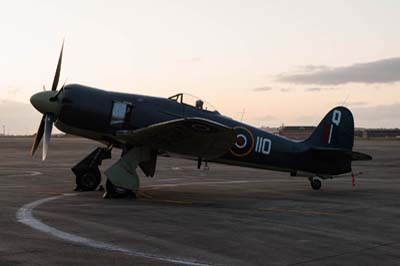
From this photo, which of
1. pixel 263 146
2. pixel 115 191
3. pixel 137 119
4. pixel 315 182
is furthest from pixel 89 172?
pixel 315 182

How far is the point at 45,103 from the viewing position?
1327cm

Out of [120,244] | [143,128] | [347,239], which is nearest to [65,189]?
[143,128]

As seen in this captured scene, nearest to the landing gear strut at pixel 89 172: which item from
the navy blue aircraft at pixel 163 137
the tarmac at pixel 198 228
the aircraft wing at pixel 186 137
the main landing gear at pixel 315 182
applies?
the navy blue aircraft at pixel 163 137

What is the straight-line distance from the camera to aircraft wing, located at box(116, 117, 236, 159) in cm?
1165

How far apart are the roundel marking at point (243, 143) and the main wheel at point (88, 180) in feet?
13.6

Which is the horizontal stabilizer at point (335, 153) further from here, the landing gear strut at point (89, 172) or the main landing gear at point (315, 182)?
the landing gear strut at point (89, 172)

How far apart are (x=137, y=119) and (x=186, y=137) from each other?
174 cm

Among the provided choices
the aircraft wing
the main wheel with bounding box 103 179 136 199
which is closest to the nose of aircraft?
the aircraft wing

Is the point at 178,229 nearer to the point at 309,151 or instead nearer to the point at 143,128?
the point at 143,128

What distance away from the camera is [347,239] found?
7645 mm

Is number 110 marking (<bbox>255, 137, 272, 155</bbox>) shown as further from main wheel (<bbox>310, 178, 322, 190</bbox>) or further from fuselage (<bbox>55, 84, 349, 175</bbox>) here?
main wheel (<bbox>310, 178, 322, 190</bbox>)

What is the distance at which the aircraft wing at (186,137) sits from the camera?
38.2ft

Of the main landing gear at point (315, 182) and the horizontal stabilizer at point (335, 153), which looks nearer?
the horizontal stabilizer at point (335, 153)

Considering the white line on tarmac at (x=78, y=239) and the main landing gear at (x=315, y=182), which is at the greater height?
the main landing gear at (x=315, y=182)
